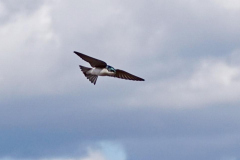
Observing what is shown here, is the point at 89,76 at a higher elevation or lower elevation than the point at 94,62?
lower

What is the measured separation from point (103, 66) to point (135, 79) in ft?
10.3

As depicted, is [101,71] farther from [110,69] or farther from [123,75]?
[123,75]

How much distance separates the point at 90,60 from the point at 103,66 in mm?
2493

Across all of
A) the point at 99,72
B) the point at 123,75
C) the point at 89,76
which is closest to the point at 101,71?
the point at 99,72

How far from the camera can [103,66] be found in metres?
95.4

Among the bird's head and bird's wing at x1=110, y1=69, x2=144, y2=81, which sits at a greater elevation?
the bird's head

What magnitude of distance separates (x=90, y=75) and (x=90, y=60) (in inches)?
72.5

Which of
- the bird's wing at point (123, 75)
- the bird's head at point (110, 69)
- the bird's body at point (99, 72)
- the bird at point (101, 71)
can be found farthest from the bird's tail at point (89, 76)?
the bird's wing at point (123, 75)

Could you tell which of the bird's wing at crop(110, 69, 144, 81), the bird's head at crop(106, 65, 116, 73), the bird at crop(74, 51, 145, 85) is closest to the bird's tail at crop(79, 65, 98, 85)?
the bird at crop(74, 51, 145, 85)

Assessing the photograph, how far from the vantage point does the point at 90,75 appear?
9450cm

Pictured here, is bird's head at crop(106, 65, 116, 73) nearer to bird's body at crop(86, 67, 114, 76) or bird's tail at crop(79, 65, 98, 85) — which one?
bird's body at crop(86, 67, 114, 76)

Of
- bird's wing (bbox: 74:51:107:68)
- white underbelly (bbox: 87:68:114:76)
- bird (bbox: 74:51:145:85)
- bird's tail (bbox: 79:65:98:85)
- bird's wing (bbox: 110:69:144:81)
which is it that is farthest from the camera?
bird's wing (bbox: 110:69:144:81)

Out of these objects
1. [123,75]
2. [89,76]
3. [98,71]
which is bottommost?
[89,76]

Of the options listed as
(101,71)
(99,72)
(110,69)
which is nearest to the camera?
(99,72)
